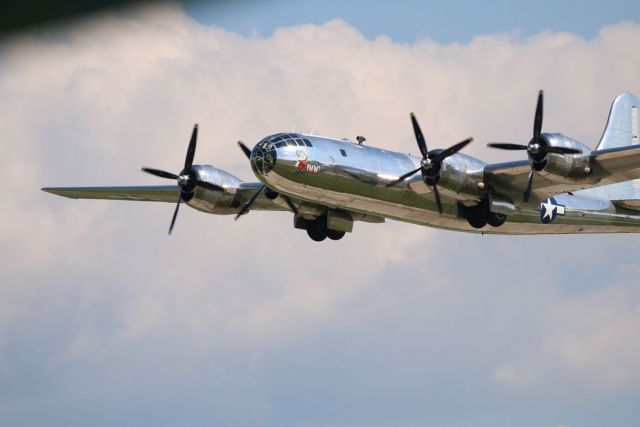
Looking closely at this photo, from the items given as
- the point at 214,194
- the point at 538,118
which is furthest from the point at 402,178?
the point at 214,194

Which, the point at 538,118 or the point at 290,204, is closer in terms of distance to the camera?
the point at 538,118

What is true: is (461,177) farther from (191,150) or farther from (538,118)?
(191,150)

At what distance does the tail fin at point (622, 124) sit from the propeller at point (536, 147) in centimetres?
880

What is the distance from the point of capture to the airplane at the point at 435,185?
102 feet

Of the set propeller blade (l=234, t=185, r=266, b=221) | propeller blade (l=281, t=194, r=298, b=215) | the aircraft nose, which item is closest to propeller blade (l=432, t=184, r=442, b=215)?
the aircraft nose

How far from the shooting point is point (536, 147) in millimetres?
30922

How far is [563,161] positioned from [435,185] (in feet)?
15.2

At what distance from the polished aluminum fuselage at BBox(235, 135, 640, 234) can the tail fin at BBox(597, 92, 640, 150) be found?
5.40 metres

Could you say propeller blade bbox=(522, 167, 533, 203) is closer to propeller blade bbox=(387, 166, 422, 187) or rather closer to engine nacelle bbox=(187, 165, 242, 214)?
propeller blade bbox=(387, 166, 422, 187)

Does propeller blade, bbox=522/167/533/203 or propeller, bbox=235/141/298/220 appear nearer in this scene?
propeller blade, bbox=522/167/533/203

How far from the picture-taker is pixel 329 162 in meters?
31.2

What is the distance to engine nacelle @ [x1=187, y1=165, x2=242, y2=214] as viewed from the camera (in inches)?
1464

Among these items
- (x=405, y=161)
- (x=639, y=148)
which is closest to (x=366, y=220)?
(x=405, y=161)

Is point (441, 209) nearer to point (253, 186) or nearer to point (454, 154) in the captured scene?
point (454, 154)
